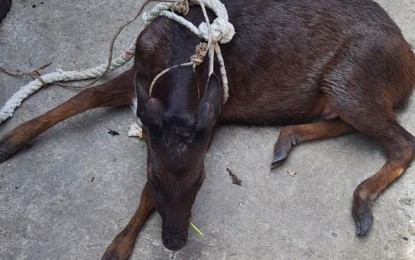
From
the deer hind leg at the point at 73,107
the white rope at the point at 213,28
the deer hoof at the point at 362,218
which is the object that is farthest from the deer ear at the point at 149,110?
the deer hoof at the point at 362,218

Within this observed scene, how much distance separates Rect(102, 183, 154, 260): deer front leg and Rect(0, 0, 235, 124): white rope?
2.59ft

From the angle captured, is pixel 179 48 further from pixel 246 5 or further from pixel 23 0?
pixel 23 0

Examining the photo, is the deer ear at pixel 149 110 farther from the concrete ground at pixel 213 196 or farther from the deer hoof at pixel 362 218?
the deer hoof at pixel 362 218

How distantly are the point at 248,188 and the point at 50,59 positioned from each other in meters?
1.72

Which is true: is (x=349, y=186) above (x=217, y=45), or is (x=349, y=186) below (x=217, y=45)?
below

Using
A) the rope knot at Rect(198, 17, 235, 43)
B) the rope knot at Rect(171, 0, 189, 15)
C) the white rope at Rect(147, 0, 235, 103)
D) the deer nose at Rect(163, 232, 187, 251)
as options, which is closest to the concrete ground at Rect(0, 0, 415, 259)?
the deer nose at Rect(163, 232, 187, 251)

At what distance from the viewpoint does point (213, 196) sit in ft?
13.2

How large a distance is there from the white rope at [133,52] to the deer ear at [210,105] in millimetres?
374

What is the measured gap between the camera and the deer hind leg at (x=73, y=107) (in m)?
4.17

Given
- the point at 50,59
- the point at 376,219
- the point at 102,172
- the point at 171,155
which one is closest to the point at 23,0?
the point at 50,59

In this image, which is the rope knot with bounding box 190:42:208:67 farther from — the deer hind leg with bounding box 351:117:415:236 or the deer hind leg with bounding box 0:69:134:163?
the deer hind leg with bounding box 351:117:415:236

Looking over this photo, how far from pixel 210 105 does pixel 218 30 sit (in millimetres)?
808

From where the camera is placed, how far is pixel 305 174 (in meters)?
4.16

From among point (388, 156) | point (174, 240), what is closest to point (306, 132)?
point (388, 156)
